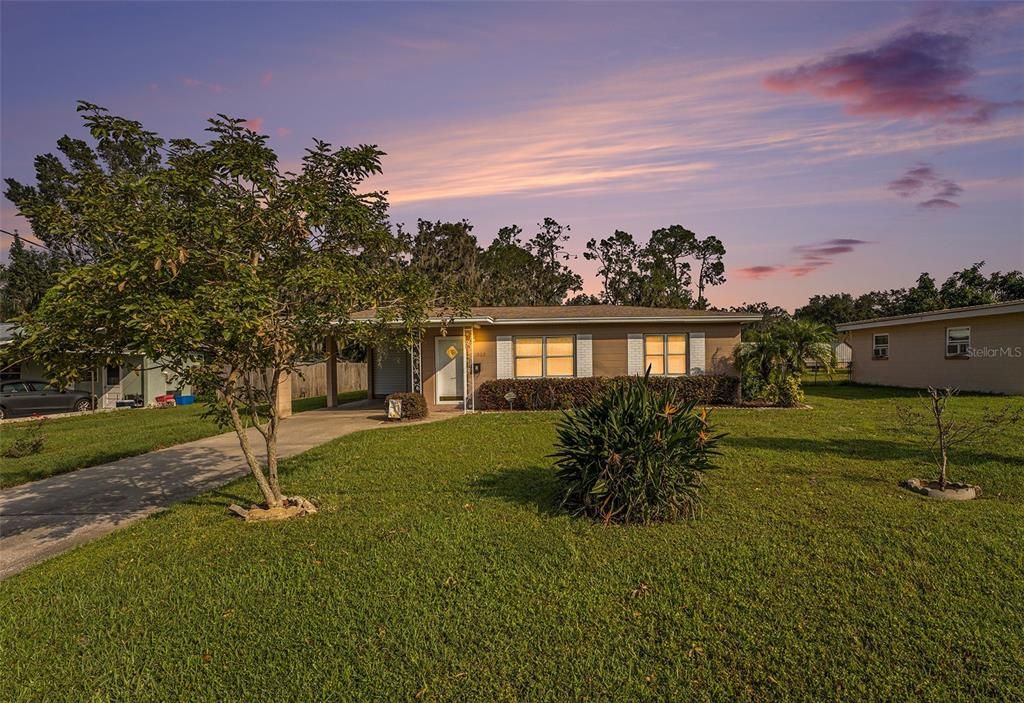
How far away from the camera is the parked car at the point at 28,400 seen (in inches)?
737

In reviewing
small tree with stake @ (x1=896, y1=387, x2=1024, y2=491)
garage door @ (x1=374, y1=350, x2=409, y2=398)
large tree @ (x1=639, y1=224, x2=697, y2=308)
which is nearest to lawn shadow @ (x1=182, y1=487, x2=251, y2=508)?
small tree with stake @ (x1=896, y1=387, x2=1024, y2=491)

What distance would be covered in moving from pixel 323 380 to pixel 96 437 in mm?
14600

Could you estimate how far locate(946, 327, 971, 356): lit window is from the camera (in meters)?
18.5

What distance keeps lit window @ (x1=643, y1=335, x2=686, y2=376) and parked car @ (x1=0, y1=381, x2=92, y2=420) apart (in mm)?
20768

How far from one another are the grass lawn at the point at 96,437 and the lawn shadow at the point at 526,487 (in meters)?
3.55

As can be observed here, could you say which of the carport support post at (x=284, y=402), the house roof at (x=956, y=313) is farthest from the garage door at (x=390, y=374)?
the house roof at (x=956, y=313)

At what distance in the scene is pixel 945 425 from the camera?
24.9 feet

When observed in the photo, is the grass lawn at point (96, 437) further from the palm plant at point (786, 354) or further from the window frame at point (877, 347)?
the window frame at point (877, 347)

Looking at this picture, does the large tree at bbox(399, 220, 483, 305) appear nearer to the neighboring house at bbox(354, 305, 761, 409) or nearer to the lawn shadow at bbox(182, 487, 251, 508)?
the neighboring house at bbox(354, 305, 761, 409)

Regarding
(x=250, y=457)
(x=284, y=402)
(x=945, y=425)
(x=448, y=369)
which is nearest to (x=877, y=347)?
(x=945, y=425)

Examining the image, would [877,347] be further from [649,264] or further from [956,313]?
[649,264]

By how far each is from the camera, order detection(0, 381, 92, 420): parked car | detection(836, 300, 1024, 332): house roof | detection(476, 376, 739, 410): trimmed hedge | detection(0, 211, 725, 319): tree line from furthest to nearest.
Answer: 1. detection(0, 211, 725, 319): tree line
2. detection(0, 381, 92, 420): parked car
3. detection(836, 300, 1024, 332): house roof
4. detection(476, 376, 739, 410): trimmed hedge

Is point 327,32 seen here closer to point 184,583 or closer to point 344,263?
point 344,263

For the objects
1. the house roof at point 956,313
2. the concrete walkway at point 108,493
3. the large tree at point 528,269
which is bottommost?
the concrete walkway at point 108,493
